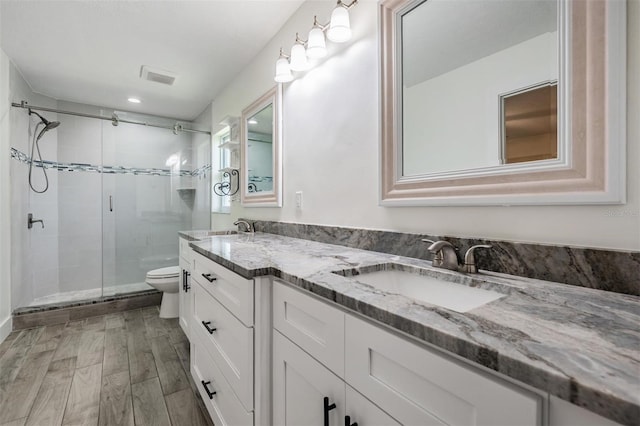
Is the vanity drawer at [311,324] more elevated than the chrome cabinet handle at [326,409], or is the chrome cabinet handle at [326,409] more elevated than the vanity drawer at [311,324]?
the vanity drawer at [311,324]

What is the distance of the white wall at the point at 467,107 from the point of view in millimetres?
838

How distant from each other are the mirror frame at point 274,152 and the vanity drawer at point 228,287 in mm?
739

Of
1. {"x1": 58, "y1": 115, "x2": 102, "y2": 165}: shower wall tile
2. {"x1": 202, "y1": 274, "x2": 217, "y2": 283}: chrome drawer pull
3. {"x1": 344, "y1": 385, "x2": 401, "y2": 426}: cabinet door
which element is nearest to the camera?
{"x1": 344, "y1": 385, "x2": 401, "y2": 426}: cabinet door

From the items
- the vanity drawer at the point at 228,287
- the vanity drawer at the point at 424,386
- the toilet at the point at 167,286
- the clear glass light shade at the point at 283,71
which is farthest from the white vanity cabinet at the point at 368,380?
the toilet at the point at 167,286

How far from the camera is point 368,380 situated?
605mm

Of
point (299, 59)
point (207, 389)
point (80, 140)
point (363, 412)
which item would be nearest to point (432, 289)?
point (363, 412)

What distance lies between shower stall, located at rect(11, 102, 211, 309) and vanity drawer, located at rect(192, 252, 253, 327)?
2.28 metres

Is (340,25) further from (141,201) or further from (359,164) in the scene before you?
(141,201)

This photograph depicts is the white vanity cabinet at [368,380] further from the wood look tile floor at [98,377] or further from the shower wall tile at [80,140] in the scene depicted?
the shower wall tile at [80,140]

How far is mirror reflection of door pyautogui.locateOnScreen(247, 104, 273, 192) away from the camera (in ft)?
7.03

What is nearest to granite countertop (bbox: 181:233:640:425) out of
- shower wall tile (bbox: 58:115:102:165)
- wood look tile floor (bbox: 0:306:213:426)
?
wood look tile floor (bbox: 0:306:213:426)

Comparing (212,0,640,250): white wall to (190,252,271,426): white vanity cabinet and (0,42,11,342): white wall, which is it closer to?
(190,252,271,426): white vanity cabinet

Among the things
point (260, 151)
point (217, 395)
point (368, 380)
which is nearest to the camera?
point (368, 380)

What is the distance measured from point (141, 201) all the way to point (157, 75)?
62.5 inches
